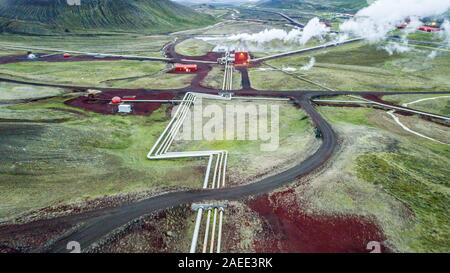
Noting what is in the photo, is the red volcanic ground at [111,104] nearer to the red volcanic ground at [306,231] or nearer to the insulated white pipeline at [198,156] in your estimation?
the insulated white pipeline at [198,156]

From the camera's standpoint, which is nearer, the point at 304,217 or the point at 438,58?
the point at 304,217

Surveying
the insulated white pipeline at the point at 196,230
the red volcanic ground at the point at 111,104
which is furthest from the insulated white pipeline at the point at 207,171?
the red volcanic ground at the point at 111,104

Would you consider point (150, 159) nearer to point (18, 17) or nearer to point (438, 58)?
point (438, 58)

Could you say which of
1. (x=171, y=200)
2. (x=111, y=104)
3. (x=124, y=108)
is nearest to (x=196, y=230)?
(x=171, y=200)

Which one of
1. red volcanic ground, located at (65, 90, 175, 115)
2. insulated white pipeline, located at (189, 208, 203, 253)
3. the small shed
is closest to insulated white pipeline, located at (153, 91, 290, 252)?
insulated white pipeline, located at (189, 208, 203, 253)
